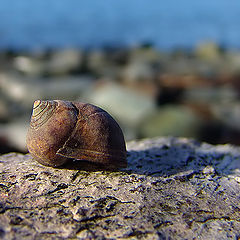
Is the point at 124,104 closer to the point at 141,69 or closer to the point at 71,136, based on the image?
the point at 141,69

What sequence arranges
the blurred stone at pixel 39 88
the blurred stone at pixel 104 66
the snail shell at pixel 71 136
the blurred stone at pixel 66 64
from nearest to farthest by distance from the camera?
the snail shell at pixel 71 136 → the blurred stone at pixel 39 88 → the blurred stone at pixel 104 66 → the blurred stone at pixel 66 64

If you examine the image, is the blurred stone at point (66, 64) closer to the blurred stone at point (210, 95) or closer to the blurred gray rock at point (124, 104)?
the blurred gray rock at point (124, 104)

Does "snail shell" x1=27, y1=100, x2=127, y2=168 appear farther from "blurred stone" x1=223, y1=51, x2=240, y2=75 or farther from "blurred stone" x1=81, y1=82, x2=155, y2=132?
"blurred stone" x1=223, y1=51, x2=240, y2=75

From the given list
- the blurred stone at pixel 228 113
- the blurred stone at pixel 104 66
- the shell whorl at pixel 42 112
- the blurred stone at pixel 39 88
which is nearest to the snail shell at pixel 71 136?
the shell whorl at pixel 42 112

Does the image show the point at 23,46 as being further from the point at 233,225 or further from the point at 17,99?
the point at 233,225

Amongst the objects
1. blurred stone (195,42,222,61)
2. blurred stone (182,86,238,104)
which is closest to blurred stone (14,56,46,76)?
blurred stone (182,86,238,104)

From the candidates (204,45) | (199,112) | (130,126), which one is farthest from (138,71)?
(204,45)

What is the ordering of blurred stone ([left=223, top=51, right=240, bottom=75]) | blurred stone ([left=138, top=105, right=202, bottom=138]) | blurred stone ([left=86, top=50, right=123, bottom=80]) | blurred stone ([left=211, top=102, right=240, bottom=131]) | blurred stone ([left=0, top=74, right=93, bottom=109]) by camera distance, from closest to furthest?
1. blurred stone ([left=138, top=105, right=202, bottom=138])
2. blurred stone ([left=211, top=102, right=240, bottom=131])
3. blurred stone ([left=0, top=74, right=93, bottom=109])
4. blurred stone ([left=86, top=50, right=123, bottom=80])
5. blurred stone ([left=223, top=51, right=240, bottom=75])
